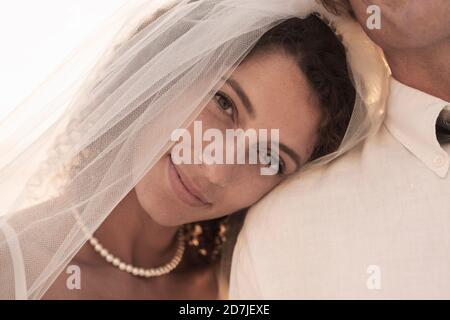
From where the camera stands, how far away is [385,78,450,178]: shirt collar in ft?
3.89

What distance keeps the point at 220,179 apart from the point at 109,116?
0.28 metres

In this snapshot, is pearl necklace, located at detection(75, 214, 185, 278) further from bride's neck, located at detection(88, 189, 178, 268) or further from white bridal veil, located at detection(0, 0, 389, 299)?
white bridal veil, located at detection(0, 0, 389, 299)

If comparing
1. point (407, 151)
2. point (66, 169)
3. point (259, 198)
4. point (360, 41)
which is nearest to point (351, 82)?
point (360, 41)

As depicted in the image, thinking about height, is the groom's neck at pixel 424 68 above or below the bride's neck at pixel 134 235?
above

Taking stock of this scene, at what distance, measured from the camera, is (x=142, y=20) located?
1.29 m

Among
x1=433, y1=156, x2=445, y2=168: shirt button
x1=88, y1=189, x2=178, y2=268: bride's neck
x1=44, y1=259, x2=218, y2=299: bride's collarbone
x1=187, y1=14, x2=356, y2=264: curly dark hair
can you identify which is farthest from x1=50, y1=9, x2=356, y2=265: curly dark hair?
x1=44, y1=259, x2=218, y2=299: bride's collarbone

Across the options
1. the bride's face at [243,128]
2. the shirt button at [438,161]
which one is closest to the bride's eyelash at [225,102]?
the bride's face at [243,128]

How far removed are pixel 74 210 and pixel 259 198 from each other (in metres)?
0.41

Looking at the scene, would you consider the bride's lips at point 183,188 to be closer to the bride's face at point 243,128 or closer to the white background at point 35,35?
the bride's face at point 243,128

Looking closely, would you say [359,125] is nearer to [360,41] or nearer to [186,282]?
[360,41]

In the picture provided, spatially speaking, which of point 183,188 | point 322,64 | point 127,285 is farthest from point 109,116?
point 127,285

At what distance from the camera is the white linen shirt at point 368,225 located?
1114 mm

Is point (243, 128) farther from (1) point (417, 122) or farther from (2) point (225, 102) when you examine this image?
(1) point (417, 122)

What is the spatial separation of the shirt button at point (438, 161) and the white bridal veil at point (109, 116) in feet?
0.50
